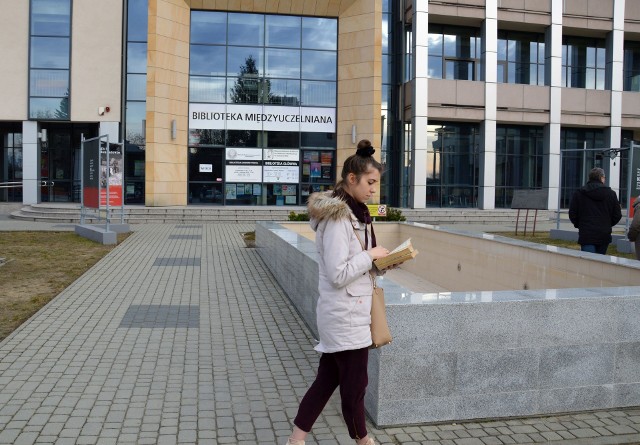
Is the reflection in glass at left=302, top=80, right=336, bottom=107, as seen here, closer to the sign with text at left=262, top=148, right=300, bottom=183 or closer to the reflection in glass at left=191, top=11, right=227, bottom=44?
the sign with text at left=262, top=148, right=300, bottom=183

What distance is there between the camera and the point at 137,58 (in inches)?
1113

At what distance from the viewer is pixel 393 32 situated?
104 ft

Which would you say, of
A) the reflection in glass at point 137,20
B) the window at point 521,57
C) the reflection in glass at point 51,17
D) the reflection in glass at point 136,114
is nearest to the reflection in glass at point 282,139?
the reflection in glass at point 136,114

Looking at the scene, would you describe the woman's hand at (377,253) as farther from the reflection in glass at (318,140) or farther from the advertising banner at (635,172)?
the reflection in glass at (318,140)

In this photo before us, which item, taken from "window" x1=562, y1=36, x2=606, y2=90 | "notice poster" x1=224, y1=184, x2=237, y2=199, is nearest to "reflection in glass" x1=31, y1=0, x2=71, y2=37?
"notice poster" x1=224, y1=184, x2=237, y2=199

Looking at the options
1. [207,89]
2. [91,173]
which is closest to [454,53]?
[207,89]

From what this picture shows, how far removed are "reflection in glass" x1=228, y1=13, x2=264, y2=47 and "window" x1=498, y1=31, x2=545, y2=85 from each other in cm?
1168

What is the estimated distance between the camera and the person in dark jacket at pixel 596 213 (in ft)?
34.3

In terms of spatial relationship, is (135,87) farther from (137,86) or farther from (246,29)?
(246,29)

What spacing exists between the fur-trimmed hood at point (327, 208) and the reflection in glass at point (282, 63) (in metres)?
27.4

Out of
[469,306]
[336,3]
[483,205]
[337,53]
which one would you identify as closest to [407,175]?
[483,205]

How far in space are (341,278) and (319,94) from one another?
90.4ft

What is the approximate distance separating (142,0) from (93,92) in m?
4.52

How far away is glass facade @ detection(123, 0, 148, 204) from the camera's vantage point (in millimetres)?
28234
